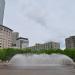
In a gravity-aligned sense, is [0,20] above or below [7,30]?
above

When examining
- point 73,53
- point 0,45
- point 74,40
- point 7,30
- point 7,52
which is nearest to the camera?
point 73,53

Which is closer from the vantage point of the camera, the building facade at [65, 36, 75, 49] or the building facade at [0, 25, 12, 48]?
the building facade at [65, 36, 75, 49]

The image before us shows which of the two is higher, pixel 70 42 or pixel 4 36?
pixel 4 36

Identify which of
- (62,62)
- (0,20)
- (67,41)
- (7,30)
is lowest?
(62,62)

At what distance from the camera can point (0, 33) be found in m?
116

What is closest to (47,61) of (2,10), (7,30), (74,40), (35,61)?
(35,61)

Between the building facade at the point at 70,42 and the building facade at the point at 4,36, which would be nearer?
the building facade at the point at 70,42

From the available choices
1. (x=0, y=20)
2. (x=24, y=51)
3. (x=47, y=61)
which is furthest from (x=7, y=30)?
(x=47, y=61)

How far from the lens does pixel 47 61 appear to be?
35250mm

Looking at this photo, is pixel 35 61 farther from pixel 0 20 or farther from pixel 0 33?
Answer: pixel 0 20

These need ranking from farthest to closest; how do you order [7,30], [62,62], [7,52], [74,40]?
[7,30]
[74,40]
[7,52]
[62,62]

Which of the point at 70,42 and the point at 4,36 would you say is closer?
the point at 70,42

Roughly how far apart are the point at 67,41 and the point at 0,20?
55.1 meters

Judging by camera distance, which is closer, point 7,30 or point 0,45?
point 0,45
